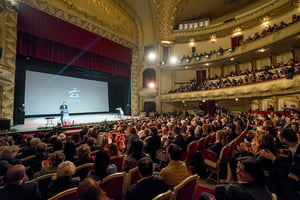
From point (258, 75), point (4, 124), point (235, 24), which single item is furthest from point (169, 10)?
point (4, 124)

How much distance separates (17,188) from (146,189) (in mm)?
1263

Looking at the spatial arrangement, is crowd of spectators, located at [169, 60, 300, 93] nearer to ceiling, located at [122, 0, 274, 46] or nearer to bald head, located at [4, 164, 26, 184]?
ceiling, located at [122, 0, 274, 46]

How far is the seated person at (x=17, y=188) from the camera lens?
5.33 feet

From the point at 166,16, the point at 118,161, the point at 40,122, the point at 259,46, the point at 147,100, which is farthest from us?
the point at 147,100

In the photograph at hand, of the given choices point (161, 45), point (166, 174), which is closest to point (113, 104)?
point (161, 45)

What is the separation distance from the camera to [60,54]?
10.7 metres

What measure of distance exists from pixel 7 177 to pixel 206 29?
19594mm

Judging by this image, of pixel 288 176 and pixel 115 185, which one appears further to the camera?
pixel 115 185

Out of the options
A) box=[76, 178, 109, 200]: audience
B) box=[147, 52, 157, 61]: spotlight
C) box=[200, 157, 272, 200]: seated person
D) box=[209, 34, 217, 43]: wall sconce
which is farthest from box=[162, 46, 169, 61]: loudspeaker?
box=[76, 178, 109, 200]: audience

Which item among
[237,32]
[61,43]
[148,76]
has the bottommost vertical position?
[148,76]

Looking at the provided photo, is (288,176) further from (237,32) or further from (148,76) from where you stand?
(237,32)

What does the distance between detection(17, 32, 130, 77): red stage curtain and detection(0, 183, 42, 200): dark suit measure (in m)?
9.48

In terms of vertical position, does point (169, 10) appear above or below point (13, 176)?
above

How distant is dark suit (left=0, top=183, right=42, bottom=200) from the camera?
1.61 m
